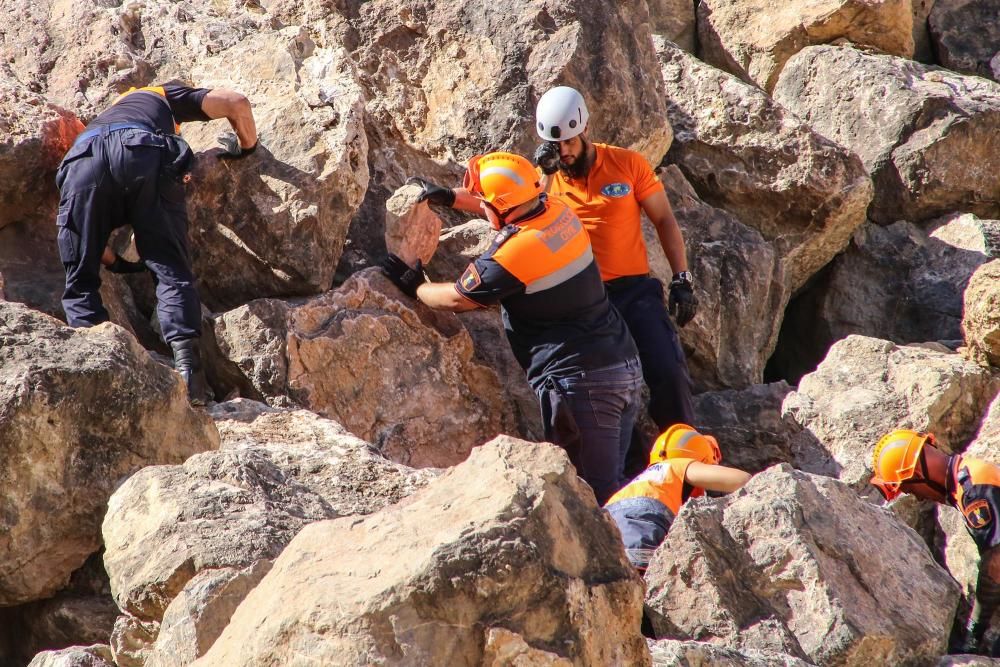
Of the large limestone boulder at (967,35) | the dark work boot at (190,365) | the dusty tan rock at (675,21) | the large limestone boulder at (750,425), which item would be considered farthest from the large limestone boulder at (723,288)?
the large limestone boulder at (967,35)

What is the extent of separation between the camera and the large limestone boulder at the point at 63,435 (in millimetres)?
3783

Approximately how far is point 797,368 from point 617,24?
2791mm

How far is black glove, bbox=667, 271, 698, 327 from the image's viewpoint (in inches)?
240

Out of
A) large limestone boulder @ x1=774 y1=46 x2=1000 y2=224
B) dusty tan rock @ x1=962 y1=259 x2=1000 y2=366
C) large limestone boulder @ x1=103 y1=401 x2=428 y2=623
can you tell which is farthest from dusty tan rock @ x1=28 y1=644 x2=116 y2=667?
large limestone boulder @ x1=774 y1=46 x2=1000 y2=224

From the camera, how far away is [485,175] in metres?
5.27

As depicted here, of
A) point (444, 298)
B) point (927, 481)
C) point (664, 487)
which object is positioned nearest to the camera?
point (664, 487)

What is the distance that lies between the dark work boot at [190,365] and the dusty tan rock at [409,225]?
47.2 inches

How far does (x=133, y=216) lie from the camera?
5.20 m

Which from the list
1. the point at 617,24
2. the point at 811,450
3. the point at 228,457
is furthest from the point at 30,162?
the point at 811,450

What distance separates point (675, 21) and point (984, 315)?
3997 millimetres

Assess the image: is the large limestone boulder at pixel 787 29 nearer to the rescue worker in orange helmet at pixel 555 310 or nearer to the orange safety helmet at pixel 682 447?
the rescue worker in orange helmet at pixel 555 310

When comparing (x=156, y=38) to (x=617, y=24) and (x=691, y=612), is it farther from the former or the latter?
(x=691, y=612)

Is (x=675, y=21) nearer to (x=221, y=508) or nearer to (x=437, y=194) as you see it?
(x=437, y=194)

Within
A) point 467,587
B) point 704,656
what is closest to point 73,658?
point 467,587
